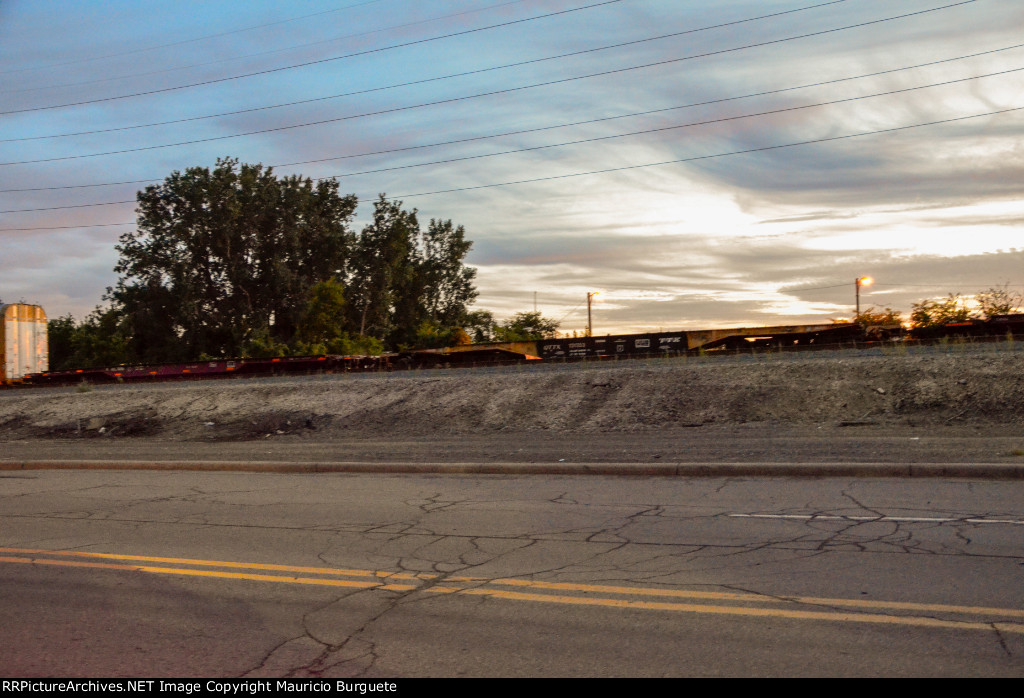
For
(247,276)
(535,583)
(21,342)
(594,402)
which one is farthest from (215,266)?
(535,583)

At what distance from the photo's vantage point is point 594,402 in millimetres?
18828

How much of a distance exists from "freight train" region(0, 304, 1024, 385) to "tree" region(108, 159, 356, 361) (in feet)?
59.3

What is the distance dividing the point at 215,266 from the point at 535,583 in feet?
197

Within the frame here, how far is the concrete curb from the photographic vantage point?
10656mm

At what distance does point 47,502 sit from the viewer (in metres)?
11.6

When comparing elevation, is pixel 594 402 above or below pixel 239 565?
above

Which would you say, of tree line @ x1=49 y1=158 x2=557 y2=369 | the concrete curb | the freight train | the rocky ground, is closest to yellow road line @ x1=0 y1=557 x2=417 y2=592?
the concrete curb

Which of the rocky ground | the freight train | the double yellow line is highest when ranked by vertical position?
the freight train

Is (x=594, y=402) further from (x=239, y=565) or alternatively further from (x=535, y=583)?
(x=535, y=583)

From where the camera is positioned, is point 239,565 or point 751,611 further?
point 239,565

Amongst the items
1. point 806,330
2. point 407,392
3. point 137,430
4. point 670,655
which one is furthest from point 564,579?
point 806,330

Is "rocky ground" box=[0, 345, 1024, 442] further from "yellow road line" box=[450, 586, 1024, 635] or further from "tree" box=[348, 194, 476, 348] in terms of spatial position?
"tree" box=[348, 194, 476, 348]

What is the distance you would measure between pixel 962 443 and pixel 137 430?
19.2 m

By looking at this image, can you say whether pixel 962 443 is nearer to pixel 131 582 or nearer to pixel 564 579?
pixel 564 579
